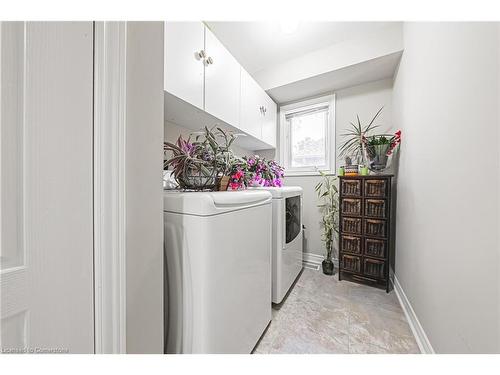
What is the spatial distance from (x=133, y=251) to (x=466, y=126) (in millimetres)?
1348

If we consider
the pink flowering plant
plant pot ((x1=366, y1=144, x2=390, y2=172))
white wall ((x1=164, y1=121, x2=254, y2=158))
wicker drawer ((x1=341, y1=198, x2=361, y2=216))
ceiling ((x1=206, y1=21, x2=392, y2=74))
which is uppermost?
ceiling ((x1=206, y1=21, x2=392, y2=74))

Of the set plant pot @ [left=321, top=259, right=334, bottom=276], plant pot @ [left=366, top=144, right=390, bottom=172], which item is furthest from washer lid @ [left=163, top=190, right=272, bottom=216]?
plant pot @ [left=321, top=259, right=334, bottom=276]

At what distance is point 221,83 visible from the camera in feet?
4.90

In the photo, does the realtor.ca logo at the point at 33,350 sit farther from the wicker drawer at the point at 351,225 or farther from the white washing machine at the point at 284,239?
the wicker drawer at the point at 351,225

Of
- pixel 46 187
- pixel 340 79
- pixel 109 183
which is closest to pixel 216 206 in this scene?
pixel 109 183

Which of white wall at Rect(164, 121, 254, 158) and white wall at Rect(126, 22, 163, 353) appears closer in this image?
white wall at Rect(126, 22, 163, 353)

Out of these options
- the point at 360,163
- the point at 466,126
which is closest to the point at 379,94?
the point at 360,163

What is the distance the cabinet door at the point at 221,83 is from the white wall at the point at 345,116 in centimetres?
115

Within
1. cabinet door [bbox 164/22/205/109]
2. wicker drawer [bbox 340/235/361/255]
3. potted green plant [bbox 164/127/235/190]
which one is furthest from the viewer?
wicker drawer [bbox 340/235/361/255]

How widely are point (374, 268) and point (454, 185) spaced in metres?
1.21

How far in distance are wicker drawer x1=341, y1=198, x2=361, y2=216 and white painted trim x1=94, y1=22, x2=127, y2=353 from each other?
1905mm

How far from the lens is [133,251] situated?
0.58 metres

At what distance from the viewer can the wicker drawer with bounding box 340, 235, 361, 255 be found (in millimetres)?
1827

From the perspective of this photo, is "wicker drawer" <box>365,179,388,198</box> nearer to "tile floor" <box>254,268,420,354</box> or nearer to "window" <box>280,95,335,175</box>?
"window" <box>280,95,335,175</box>
